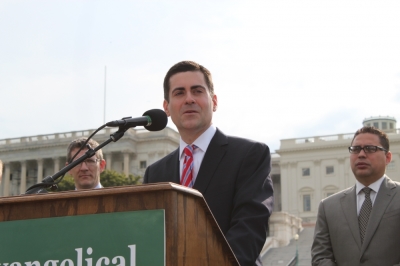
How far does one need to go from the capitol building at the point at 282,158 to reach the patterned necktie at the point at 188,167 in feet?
288

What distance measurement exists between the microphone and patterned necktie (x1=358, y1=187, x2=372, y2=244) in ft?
8.87

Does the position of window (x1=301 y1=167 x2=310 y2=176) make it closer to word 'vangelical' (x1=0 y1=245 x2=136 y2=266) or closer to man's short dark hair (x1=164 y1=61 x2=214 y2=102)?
man's short dark hair (x1=164 y1=61 x2=214 y2=102)

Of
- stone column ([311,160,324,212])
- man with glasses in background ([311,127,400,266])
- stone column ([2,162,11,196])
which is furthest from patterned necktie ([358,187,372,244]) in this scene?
stone column ([2,162,11,196])

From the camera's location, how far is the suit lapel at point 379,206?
6.24 meters

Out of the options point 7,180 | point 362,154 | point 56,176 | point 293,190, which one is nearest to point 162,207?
point 56,176

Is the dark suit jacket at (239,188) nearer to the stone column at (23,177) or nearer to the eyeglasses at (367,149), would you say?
the eyeglasses at (367,149)

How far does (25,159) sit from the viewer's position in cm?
9744

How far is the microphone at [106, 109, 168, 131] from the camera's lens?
4.20 m

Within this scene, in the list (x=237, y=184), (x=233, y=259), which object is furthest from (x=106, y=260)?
(x=237, y=184)

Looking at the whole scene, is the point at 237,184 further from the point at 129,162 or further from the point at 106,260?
the point at 129,162

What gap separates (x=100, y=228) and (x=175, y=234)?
31 centimetres

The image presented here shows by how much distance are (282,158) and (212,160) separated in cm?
9606

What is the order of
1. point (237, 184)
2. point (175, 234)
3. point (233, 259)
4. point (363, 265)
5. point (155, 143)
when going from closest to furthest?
point (175, 234) < point (233, 259) < point (237, 184) < point (363, 265) < point (155, 143)

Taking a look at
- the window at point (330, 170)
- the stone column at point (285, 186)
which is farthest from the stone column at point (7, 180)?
Result: the window at point (330, 170)
